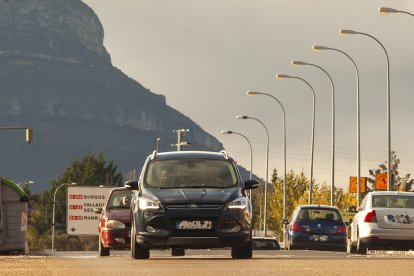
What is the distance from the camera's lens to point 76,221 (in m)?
76.8

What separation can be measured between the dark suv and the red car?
8.06 m

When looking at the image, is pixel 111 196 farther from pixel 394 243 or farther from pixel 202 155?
pixel 202 155

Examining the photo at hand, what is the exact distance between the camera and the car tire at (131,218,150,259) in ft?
84.5

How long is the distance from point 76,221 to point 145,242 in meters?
51.9

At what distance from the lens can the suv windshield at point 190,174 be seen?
25531mm

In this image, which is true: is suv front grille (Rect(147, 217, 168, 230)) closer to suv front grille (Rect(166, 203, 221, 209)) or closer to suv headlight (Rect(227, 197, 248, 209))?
suv front grille (Rect(166, 203, 221, 209))

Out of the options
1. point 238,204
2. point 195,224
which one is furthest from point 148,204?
point 238,204

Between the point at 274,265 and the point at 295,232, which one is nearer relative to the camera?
the point at 274,265

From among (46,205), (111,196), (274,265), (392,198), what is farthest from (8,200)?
(46,205)

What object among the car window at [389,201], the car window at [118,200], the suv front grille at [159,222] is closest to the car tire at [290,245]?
the car window at [118,200]

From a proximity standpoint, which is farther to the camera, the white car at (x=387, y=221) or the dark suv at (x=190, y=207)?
the white car at (x=387, y=221)

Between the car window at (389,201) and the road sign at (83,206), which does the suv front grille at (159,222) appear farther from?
the road sign at (83,206)

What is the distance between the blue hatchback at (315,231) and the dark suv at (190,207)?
56.7 feet

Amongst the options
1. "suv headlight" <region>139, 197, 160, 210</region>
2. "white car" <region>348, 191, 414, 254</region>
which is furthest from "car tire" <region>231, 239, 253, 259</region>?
"white car" <region>348, 191, 414, 254</region>
